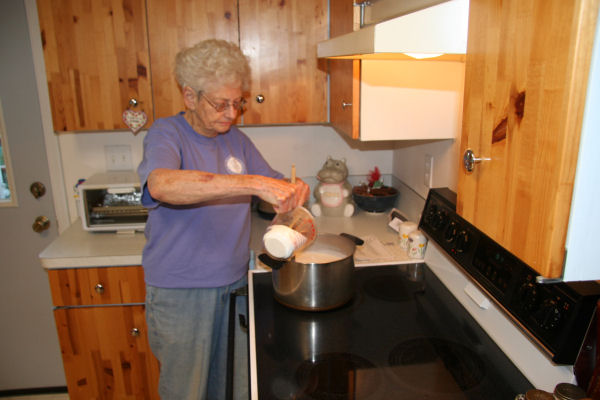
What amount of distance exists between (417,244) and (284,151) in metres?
0.98

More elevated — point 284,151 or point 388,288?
point 284,151

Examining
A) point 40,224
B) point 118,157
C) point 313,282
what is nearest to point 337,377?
point 313,282

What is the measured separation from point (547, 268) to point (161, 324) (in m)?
1.26

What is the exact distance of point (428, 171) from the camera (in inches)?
72.9

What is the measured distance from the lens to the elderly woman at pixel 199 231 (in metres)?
1.41

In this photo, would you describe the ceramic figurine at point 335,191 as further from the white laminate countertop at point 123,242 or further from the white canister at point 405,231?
the white canister at point 405,231

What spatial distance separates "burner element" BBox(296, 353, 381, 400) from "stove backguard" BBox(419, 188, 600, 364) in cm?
33

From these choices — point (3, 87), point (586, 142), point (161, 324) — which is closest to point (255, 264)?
point (161, 324)

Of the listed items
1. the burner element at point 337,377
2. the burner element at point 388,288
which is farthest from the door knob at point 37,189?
the burner element at point 337,377

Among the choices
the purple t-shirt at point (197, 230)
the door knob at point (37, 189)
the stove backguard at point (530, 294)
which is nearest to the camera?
the stove backguard at point (530, 294)

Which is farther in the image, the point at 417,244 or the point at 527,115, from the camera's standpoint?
the point at 417,244

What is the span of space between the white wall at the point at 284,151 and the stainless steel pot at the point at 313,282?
112 cm

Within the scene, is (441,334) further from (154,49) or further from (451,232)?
(154,49)

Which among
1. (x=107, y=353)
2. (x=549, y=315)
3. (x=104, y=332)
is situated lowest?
(x=107, y=353)
